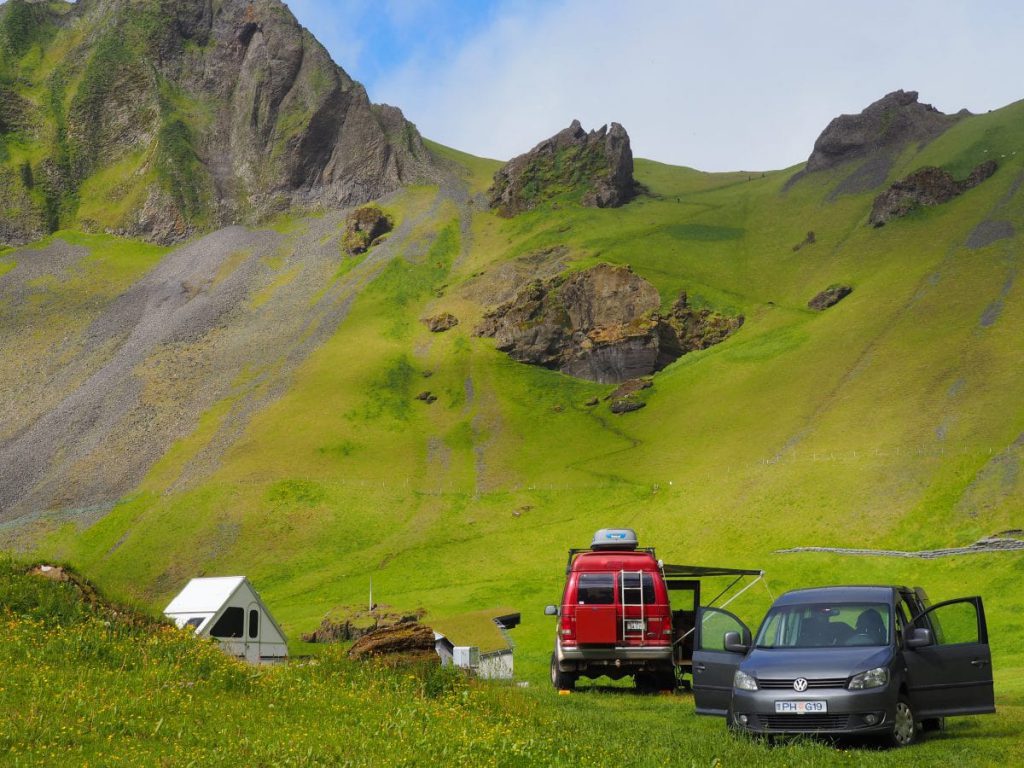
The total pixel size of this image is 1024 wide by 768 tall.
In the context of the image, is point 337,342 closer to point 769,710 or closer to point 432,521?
point 432,521

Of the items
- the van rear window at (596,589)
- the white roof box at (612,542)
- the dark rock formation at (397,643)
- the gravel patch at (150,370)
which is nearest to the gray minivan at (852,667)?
the dark rock formation at (397,643)

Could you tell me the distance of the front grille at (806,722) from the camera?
615 inches

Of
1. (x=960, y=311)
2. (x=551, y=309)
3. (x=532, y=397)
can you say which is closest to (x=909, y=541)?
(x=960, y=311)

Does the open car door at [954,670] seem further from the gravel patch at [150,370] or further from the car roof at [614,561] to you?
the gravel patch at [150,370]

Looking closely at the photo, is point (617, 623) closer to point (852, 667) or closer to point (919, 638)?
point (919, 638)

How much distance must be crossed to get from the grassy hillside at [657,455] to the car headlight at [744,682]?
7.24 m

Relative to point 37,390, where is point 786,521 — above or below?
below

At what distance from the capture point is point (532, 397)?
139 meters

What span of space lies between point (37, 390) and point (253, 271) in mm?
57372

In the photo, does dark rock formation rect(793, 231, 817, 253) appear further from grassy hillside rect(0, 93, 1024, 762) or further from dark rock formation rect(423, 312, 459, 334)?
dark rock formation rect(423, 312, 459, 334)

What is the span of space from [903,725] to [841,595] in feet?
8.28

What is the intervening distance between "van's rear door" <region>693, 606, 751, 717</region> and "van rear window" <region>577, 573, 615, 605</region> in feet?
26.3

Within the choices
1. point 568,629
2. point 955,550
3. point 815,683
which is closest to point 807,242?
point 955,550

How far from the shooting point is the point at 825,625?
1762cm
